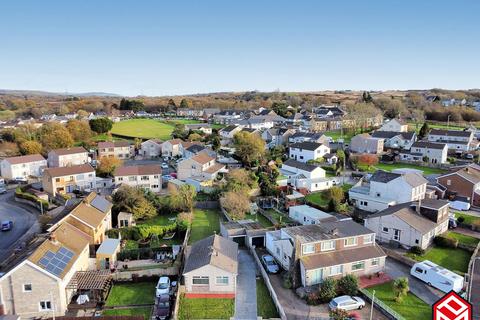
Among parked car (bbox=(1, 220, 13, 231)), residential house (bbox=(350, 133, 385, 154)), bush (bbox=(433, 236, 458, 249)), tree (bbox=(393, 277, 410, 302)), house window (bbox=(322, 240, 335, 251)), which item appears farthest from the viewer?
residential house (bbox=(350, 133, 385, 154))

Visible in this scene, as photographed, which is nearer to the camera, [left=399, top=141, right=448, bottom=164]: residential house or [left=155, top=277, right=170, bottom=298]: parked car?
[left=155, top=277, right=170, bottom=298]: parked car

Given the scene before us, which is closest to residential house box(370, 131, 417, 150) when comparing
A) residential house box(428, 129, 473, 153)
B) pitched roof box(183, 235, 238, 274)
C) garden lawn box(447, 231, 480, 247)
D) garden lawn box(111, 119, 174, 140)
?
residential house box(428, 129, 473, 153)

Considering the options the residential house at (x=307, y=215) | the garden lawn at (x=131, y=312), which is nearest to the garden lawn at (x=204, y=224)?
the residential house at (x=307, y=215)

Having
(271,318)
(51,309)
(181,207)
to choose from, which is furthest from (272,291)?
(181,207)

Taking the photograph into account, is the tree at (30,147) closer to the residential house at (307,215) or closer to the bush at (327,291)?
the residential house at (307,215)

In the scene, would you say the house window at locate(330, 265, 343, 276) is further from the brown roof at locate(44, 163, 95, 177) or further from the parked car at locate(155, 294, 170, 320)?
the brown roof at locate(44, 163, 95, 177)

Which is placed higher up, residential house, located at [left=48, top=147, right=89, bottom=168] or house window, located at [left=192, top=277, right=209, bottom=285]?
residential house, located at [left=48, top=147, right=89, bottom=168]

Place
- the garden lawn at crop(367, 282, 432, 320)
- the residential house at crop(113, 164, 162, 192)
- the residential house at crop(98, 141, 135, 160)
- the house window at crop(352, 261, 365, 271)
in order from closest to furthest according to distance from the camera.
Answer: the garden lawn at crop(367, 282, 432, 320) → the house window at crop(352, 261, 365, 271) → the residential house at crop(113, 164, 162, 192) → the residential house at crop(98, 141, 135, 160)

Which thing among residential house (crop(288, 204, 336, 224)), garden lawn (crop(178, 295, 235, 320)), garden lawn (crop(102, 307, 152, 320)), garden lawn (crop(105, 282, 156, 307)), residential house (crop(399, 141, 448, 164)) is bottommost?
garden lawn (crop(105, 282, 156, 307))
